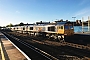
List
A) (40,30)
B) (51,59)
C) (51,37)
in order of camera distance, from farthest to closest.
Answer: (40,30) < (51,37) < (51,59)

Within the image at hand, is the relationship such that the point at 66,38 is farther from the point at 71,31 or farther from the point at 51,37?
the point at 51,37

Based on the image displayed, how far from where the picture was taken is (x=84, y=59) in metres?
10.7

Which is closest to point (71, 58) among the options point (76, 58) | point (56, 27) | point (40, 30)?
point (76, 58)

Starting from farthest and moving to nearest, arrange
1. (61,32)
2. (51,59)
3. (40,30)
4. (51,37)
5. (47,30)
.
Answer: (40,30) < (47,30) < (51,37) < (61,32) < (51,59)

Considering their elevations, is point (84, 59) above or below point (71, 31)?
below

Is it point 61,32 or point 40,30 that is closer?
point 61,32

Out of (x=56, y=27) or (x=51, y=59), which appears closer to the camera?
(x=51, y=59)

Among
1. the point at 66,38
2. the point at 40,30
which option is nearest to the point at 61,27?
the point at 66,38

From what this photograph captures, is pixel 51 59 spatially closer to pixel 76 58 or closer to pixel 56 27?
pixel 76 58

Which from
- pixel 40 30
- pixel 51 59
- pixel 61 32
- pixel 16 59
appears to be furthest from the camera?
pixel 40 30

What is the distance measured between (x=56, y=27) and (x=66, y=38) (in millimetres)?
3075

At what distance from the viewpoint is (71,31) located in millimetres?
21984

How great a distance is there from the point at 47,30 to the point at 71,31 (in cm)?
676

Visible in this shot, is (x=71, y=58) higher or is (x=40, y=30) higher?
(x=40, y=30)
